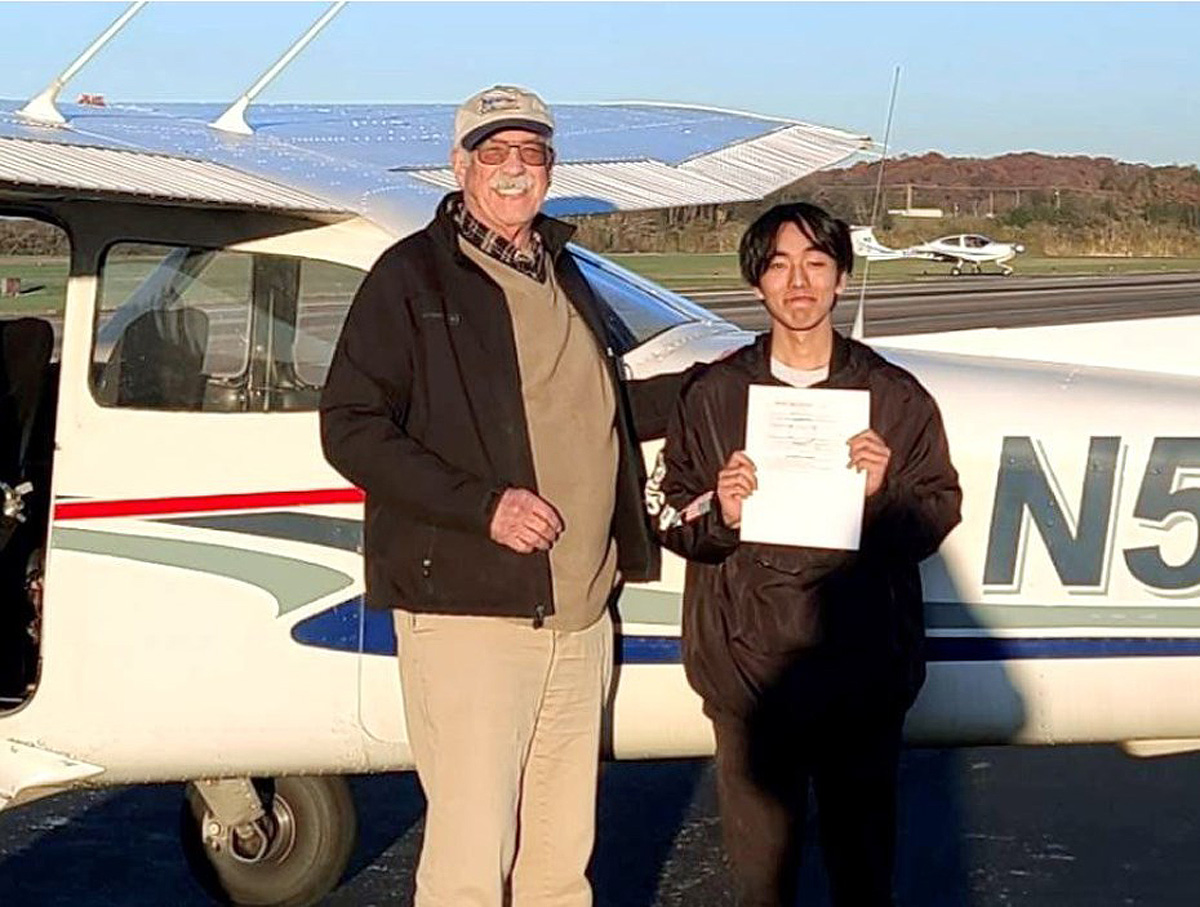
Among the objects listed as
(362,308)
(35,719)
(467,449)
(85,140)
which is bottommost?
(35,719)

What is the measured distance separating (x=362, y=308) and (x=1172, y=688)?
199cm

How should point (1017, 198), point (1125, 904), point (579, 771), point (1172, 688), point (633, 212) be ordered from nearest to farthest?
point (579, 771) → point (1172, 688) → point (633, 212) → point (1125, 904) → point (1017, 198)

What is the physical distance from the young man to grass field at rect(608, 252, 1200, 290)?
91.9 feet

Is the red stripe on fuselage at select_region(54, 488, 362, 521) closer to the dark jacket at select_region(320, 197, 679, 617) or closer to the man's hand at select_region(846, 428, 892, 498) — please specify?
the dark jacket at select_region(320, 197, 679, 617)

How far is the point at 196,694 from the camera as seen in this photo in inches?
168

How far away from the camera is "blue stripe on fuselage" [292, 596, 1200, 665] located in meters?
4.18

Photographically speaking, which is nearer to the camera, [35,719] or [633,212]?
[35,719]

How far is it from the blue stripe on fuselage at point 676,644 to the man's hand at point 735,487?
64 centimetres

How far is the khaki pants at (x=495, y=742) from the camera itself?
3.59 m

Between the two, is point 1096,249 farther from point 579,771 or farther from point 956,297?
point 579,771

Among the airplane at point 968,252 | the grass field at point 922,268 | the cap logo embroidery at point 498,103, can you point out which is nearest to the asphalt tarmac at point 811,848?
the cap logo embroidery at point 498,103

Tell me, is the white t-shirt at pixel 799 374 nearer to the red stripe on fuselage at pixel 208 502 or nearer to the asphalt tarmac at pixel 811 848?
the red stripe on fuselage at pixel 208 502

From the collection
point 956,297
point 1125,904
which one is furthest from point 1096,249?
point 1125,904

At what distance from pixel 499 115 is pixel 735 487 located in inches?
32.2
